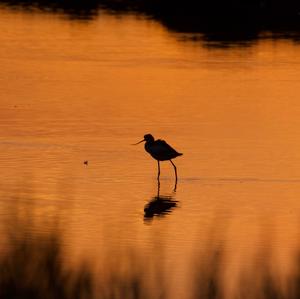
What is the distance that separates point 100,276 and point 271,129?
12.0m

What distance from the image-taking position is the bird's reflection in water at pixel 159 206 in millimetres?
15711

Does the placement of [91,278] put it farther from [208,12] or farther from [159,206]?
[208,12]

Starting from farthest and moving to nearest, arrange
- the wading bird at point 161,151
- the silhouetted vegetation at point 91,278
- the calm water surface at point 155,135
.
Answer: the wading bird at point 161,151 < the calm water surface at point 155,135 < the silhouetted vegetation at point 91,278

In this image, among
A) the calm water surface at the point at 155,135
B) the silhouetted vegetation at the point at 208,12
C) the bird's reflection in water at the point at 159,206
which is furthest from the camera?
the silhouetted vegetation at the point at 208,12

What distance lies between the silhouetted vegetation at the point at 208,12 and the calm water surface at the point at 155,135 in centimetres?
471

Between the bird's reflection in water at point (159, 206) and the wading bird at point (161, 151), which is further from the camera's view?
the wading bird at point (161, 151)

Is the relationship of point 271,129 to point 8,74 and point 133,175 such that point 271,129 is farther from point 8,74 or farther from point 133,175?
point 8,74

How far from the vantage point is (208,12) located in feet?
160

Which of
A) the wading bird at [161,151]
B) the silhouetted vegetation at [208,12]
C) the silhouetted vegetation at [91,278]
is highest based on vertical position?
the silhouetted vegetation at [208,12]

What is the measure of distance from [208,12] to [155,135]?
27.4 metres

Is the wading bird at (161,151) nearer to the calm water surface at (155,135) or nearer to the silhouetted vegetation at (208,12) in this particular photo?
the calm water surface at (155,135)

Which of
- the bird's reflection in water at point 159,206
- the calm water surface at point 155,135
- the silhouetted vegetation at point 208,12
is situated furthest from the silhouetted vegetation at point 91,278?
the silhouetted vegetation at point 208,12

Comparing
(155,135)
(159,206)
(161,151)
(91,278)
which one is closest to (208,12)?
(155,135)

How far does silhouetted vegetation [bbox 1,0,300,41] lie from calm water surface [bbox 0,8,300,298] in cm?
471
